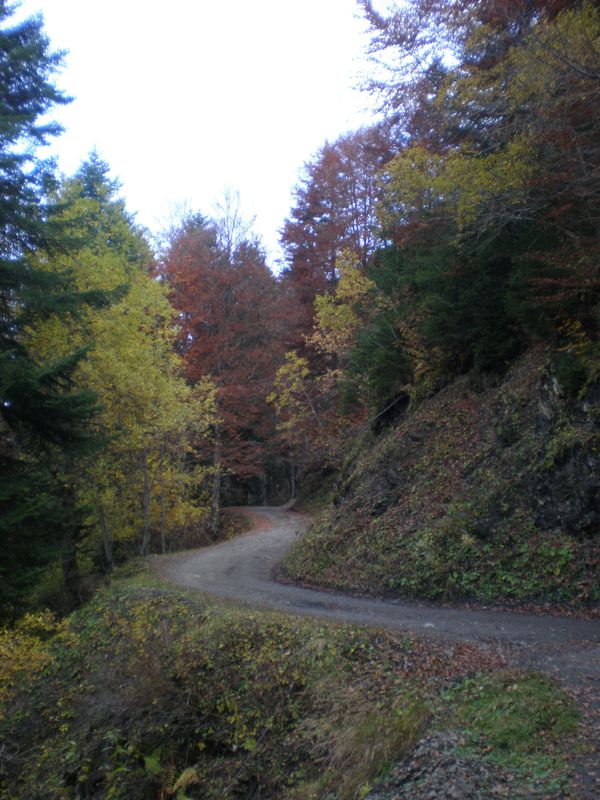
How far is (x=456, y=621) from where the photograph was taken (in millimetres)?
9516

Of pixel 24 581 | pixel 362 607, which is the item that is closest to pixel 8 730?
pixel 24 581

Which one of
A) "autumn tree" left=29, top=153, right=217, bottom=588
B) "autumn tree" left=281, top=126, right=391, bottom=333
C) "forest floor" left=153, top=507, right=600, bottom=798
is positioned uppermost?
"autumn tree" left=281, top=126, right=391, bottom=333

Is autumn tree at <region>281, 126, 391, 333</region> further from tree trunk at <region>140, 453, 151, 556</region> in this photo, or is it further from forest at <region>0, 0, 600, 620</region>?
tree trunk at <region>140, 453, 151, 556</region>

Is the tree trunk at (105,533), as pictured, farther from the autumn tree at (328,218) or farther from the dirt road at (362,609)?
the autumn tree at (328,218)

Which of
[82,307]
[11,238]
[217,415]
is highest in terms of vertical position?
[11,238]

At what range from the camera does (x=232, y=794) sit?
7395mm

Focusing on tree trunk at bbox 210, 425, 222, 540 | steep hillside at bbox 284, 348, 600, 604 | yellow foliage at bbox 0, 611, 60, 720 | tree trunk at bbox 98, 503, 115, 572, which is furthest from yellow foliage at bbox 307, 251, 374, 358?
yellow foliage at bbox 0, 611, 60, 720

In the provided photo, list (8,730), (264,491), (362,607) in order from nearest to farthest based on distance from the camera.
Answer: (8,730)
(362,607)
(264,491)

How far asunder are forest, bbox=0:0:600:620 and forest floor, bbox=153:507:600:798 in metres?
3.93

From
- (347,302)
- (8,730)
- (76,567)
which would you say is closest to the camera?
(8,730)

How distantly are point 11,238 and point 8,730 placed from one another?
11.3 m

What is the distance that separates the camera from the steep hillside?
10.2 m

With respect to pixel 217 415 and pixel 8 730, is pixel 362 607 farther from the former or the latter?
pixel 217 415

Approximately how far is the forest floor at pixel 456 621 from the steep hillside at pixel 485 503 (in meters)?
0.60
